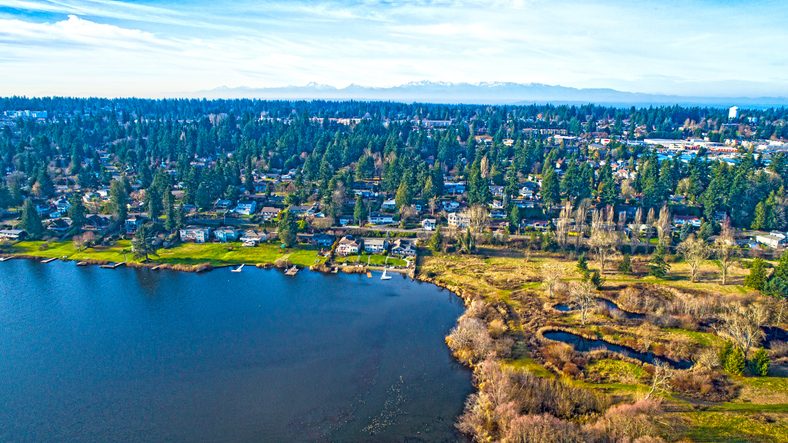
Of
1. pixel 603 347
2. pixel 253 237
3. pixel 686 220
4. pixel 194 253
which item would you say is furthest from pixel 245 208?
pixel 686 220

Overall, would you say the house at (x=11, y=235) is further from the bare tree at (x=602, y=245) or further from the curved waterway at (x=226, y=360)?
the bare tree at (x=602, y=245)

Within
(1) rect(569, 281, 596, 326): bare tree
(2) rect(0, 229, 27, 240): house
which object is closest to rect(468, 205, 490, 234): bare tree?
(1) rect(569, 281, 596, 326): bare tree

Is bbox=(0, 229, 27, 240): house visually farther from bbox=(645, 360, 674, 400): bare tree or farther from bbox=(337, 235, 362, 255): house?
bbox=(645, 360, 674, 400): bare tree

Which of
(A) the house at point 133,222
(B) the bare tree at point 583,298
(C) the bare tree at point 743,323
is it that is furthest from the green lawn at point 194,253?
(C) the bare tree at point 743,323

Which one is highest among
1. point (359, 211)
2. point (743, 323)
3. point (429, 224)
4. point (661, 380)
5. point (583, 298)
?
point (359, 211)

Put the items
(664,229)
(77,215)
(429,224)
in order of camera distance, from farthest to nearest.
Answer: (429,224) → (77,215) → (664,229)

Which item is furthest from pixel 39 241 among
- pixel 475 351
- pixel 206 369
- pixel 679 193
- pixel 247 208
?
pixel 679 193

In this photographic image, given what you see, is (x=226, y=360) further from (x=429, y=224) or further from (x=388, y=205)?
(x=388, y=205)
